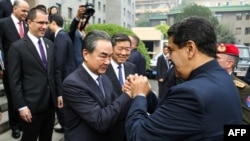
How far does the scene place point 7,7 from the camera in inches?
205

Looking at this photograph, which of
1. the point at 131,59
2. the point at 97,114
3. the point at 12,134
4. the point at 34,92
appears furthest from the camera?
the point at 131,59

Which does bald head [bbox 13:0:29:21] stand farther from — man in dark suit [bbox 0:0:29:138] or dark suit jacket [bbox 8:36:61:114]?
dark suit jacket [bbox 8:36:61:114]

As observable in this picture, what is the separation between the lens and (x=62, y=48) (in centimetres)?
459

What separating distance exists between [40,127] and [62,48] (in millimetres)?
1400

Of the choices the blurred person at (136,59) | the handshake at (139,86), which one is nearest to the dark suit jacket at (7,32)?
the blurred person at (136,59)

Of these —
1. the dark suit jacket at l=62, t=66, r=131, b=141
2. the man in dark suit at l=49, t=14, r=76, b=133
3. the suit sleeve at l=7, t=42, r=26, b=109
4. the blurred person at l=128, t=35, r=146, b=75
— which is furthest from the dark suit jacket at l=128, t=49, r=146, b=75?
the dark suit jacket at l=62, t=66, r=131, b=141

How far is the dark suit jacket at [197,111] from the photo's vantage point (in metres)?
1.47

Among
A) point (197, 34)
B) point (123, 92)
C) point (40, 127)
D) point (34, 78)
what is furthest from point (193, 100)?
point (40, 127)

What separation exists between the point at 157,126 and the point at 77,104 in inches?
30.5

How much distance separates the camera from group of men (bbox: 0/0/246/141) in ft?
4.95

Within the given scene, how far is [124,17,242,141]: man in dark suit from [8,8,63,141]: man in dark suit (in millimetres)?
1839

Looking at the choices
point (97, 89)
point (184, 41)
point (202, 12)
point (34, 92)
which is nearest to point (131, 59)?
point (34, 92)

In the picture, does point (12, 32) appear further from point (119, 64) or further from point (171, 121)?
point (171, 121)

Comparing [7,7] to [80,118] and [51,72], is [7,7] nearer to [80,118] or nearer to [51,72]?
[51,72]
